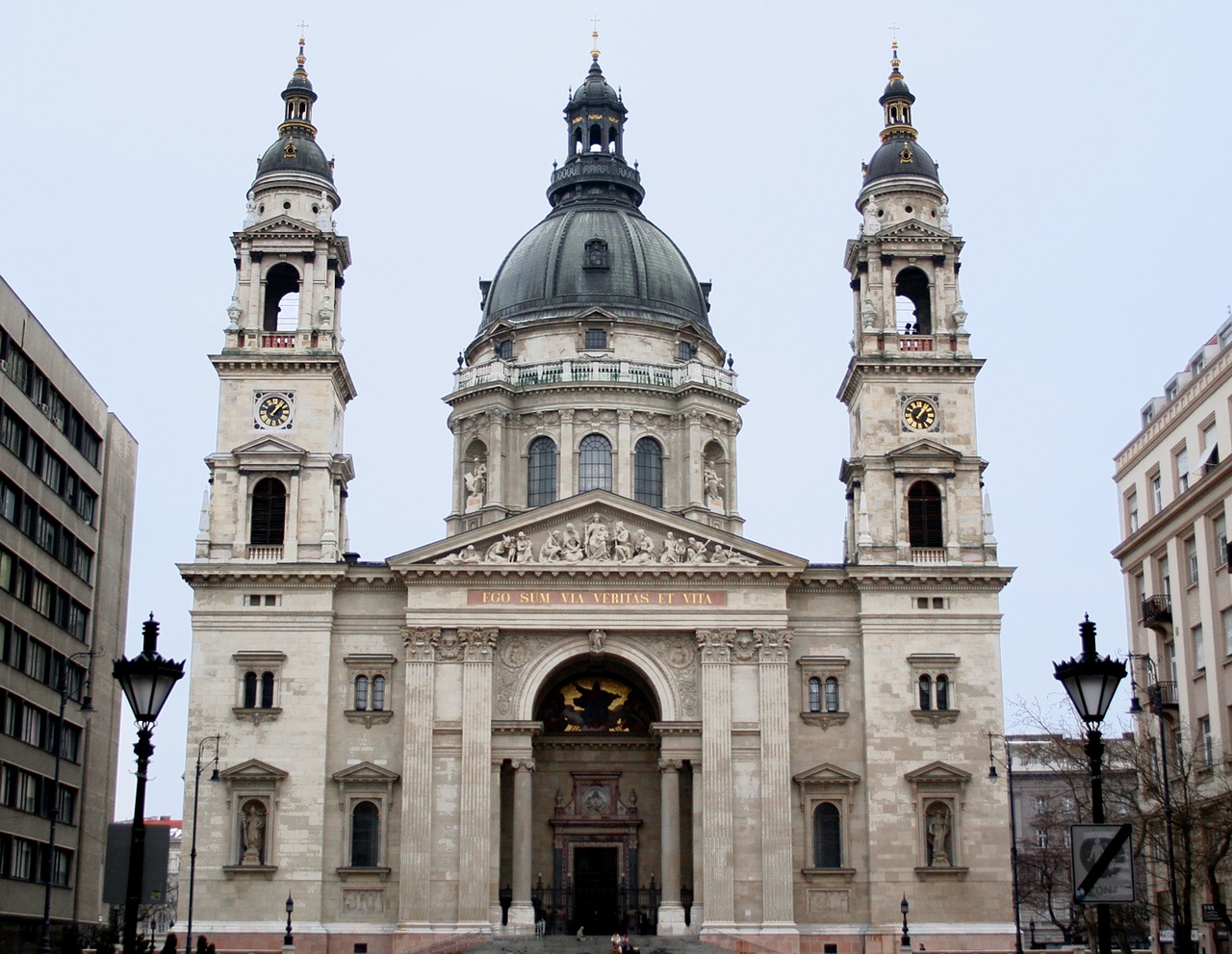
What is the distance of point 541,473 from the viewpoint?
71.7 metres

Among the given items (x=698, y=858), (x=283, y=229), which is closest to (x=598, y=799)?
(x=698, y=858)

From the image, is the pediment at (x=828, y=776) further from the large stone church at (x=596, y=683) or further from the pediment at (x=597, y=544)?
the pediment at (x=597, y=544)

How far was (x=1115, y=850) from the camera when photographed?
20031 millimetres

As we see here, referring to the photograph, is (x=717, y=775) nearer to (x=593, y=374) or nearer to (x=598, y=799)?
(x=598, y=799)

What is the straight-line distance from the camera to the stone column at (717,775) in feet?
187

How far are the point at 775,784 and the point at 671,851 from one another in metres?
4.31

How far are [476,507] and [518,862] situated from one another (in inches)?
703

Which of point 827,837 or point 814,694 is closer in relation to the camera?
point 827,837

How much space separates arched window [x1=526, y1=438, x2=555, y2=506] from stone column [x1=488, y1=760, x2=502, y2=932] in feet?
50.9

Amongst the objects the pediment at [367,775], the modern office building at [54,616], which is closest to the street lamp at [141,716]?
the modern office building at [54,616]

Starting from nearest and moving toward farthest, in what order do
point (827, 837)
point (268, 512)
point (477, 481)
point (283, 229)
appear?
point (827, 837) < point (268, 512) < point (283, 229) < point (477, 481)

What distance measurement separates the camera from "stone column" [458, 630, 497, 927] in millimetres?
56656

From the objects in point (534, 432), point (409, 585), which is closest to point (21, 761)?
point (409, 585)

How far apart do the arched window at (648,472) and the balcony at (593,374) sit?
266cm
